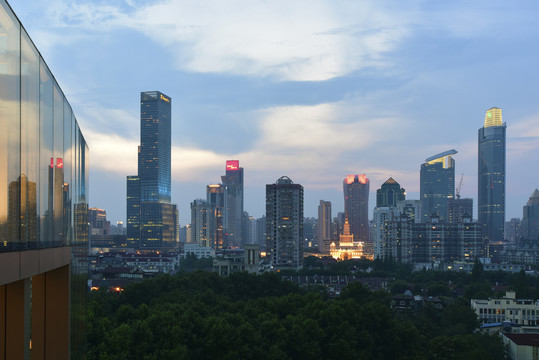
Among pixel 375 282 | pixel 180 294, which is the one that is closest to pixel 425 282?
pixel 375 282

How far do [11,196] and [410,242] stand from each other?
172729 mm

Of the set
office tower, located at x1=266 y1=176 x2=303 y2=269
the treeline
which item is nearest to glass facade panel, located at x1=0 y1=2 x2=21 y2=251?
the treeline

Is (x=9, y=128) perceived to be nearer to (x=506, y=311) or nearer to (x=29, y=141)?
(x=29, y=141)

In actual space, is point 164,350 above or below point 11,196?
below

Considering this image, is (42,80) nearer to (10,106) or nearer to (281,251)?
(10,106)

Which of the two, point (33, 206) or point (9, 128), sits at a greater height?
point (9, 128)

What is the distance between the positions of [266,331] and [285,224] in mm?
101365

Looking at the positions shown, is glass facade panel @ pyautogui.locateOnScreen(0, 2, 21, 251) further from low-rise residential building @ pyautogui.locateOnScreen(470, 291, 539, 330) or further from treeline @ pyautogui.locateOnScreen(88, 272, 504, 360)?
low-rise residential building @ pyautogui.locateOnScreen(470, 291, 539, 330)

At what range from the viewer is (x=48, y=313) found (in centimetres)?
986

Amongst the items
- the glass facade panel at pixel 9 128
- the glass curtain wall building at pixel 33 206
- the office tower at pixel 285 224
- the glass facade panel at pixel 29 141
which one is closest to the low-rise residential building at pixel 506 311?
the glass curtain wall building at pixel 33 206

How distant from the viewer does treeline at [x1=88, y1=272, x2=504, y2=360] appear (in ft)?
102

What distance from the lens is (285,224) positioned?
138625 mm

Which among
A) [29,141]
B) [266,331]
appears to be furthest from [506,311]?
[29,141]

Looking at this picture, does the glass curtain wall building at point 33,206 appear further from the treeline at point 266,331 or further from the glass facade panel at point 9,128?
the treeline at point 266,331
